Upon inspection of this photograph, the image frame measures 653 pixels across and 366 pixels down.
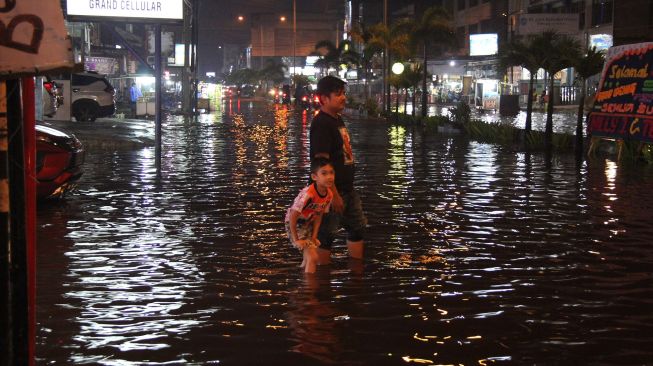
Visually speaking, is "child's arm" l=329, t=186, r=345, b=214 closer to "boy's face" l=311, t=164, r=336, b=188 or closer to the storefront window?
"boy's face" l=311, t=164, r=336, b=188

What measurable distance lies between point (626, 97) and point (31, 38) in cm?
1606

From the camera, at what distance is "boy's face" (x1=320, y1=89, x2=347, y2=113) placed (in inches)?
295

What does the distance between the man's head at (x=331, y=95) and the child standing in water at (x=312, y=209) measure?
17.8 inches

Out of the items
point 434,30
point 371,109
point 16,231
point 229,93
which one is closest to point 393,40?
point 371,109

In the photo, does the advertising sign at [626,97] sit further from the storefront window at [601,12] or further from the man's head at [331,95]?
the storefront window at [601,12]

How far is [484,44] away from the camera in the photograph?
60688mm

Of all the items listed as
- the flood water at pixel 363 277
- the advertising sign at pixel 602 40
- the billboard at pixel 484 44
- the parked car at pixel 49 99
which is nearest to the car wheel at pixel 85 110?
the parked car at pixel 49 99

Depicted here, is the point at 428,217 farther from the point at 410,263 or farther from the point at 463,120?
the point at 463,120

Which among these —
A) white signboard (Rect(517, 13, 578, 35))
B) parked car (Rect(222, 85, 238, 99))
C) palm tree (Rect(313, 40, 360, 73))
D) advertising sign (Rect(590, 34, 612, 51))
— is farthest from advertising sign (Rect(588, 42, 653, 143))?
parked car (Rect(222, 85, 238, 99))

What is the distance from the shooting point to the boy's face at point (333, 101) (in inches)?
295

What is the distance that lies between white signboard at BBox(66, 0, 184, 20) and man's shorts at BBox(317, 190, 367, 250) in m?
7.75

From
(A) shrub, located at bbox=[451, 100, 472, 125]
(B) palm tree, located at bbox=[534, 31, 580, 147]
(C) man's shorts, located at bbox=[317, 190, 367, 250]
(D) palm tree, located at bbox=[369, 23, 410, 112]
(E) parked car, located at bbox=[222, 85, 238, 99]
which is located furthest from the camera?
(E) parked car, located at bbox=[222, 85, 238, 99]

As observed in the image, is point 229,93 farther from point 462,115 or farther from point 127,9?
point 127,9

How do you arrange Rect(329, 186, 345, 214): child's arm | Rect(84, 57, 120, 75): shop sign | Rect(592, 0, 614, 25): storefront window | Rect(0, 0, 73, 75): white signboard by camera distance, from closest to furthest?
Rect(0, 0, 73, 75): white signboard
Rect(329, 186, 345, 214): child's arm
Rect(84, 57, 120, 75): shop sign
Rect(592, 0, 614, 25): storefront window
